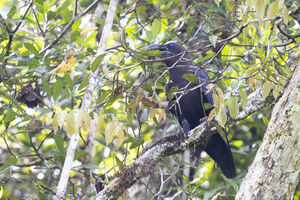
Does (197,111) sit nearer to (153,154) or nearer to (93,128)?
(153,154)

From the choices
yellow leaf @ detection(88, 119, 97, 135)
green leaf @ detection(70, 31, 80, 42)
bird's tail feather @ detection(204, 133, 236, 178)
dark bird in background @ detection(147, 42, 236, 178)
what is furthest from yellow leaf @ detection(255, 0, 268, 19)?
bird's tail feather @ detection(204, 133, 236, 178)

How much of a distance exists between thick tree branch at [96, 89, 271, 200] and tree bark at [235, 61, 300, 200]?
3.04ft

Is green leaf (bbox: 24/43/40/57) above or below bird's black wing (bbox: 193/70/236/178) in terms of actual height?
above

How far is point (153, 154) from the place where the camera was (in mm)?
4000

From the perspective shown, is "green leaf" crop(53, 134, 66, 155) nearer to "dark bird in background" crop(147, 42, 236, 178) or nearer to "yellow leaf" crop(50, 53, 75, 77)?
"yellow leaf" crop(50, 53, 75, 77)

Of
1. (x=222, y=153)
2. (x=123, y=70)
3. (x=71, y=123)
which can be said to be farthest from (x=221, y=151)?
(x=71, y=123)

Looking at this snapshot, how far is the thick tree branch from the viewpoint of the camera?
150 inches

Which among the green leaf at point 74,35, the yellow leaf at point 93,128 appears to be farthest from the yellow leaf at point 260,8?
the green leaf at point 74,35

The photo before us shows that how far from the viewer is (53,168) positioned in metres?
5.11

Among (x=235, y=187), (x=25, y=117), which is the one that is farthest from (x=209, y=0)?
(x=25, y=117)

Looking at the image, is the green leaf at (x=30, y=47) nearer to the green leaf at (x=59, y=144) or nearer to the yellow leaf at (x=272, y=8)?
the green leaf at (x=59, y=144)

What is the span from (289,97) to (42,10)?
2774mm

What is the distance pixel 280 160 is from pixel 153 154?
1457mm

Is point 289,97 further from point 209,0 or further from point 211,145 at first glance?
point 209,0
